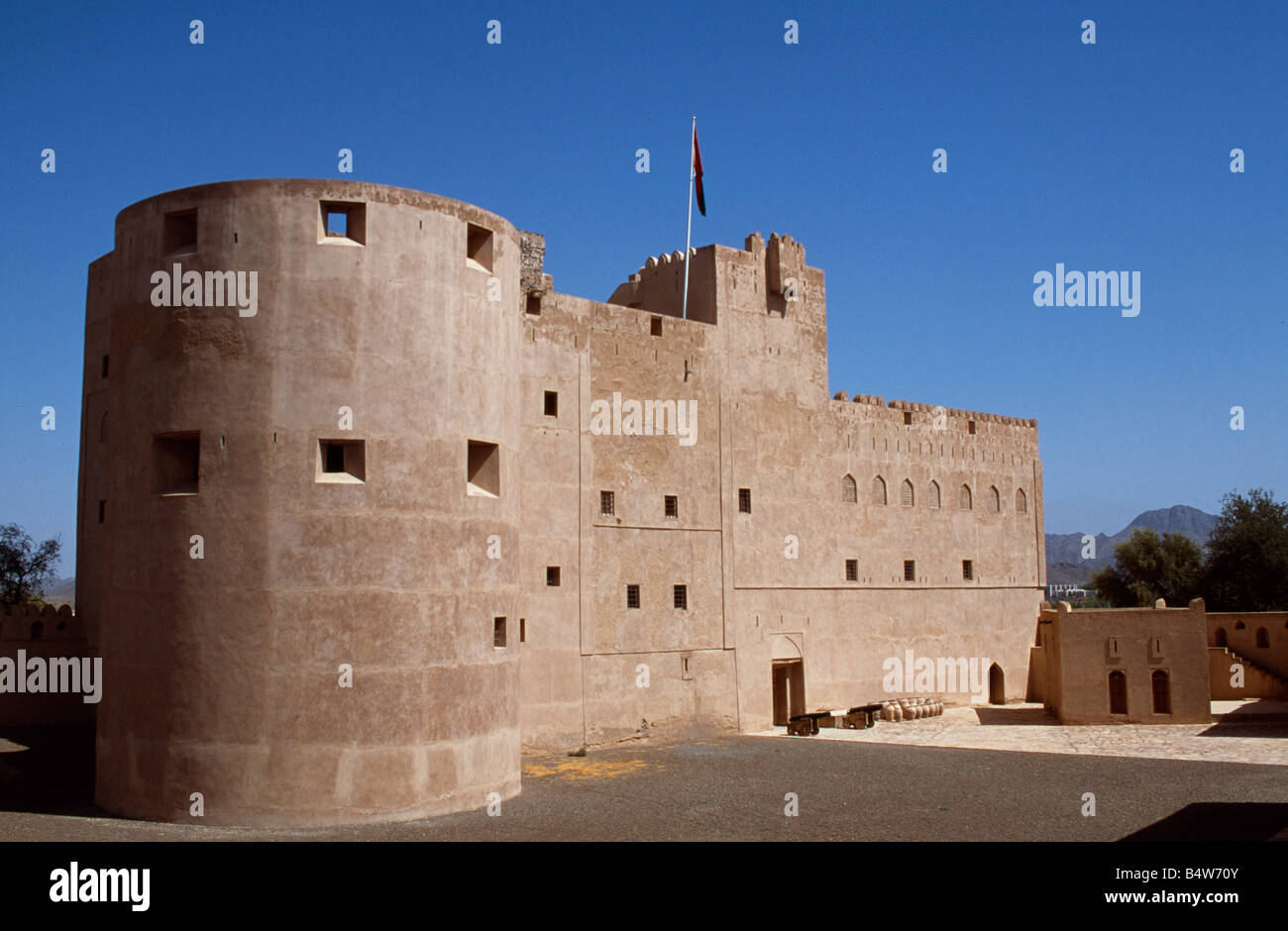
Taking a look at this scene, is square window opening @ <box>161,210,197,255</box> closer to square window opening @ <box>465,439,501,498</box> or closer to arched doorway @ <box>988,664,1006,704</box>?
square window opening @ <box>465,439,501,498</box>

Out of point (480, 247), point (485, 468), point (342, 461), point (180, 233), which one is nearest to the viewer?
point (342, 461)

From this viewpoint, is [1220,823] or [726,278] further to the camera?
[726,278]

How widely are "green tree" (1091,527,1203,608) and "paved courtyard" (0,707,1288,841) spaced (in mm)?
26946

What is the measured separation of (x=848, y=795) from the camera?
1814 cm

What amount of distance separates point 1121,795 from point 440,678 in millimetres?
10777

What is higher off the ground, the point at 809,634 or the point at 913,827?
the point at 809,634

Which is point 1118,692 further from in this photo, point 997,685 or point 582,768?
point 582,768

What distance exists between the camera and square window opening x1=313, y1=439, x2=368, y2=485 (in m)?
16.3

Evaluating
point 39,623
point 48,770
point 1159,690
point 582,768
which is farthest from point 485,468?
point 1159,690

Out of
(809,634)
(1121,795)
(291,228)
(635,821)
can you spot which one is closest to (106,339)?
(291,228)

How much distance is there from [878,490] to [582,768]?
14404 mm

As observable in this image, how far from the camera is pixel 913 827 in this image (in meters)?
15.4

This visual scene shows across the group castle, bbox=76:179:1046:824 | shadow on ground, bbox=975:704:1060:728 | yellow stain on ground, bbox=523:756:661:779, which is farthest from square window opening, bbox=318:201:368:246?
shadow on ground, bbox=975:704:1060:728
